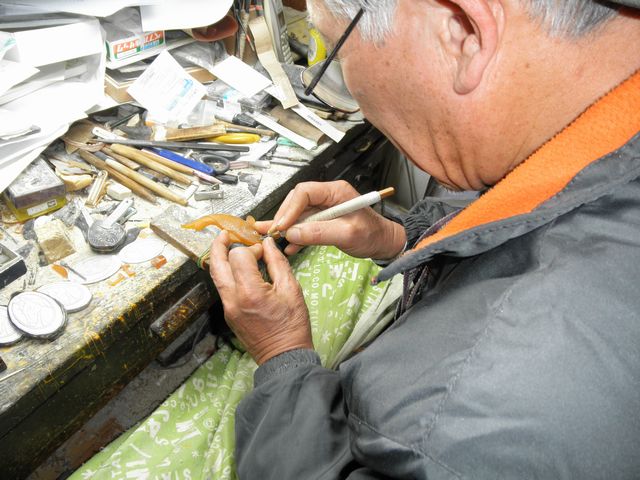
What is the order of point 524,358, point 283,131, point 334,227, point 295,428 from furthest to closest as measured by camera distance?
point 283,131 < point 334,227 < point 295,428 < point 524,358

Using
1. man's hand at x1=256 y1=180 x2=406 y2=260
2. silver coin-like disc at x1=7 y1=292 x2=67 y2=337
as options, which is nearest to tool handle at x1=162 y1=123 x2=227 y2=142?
man's hand at x1=256 y1=180 x2=406 y2=260

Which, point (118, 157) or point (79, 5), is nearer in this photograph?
point (118, 157)

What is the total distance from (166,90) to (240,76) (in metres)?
0.24

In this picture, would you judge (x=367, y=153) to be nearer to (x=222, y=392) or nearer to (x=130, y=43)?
(x=130, y=43)

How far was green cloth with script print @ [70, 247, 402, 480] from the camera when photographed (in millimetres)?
879

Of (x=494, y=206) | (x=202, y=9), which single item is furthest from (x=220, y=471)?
(x=202, y=9)

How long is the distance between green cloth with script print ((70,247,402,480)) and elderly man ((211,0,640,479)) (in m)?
0.25

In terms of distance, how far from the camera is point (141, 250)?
35.6 inches

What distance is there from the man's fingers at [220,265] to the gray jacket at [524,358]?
0.32 m

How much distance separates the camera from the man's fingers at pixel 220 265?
2.77ft

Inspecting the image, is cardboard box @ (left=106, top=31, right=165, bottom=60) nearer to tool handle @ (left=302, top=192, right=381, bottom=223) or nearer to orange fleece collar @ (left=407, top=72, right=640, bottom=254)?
tool handle @ (left=302, top=192, right=381, bottom=223)

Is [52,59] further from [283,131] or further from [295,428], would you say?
[295,428]

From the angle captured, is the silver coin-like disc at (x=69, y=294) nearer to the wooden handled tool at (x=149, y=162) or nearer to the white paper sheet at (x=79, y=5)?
the wooden handled tool at (x=149, y=162)

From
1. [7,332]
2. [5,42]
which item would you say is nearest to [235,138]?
[5,42]
